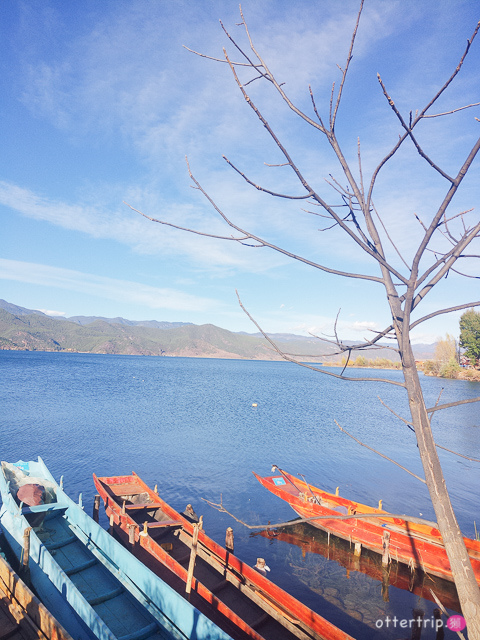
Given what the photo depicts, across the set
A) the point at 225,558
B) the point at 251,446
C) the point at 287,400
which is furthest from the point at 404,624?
the point at 287,400

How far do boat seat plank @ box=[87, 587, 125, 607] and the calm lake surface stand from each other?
5.97 m

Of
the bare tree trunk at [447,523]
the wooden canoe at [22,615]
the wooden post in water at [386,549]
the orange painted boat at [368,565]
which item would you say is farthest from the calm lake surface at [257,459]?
the bare tree trunk at [447,523]

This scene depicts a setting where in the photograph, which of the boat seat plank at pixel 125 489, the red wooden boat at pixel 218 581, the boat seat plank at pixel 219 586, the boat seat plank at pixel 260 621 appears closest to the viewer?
the red wooden boat at pixel 218 581

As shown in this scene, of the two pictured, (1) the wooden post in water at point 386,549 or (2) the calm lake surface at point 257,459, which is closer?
(2) the calm lake surface at point 257,459

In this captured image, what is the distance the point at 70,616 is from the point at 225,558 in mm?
4274

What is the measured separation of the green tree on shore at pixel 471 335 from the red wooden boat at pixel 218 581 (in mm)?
100829

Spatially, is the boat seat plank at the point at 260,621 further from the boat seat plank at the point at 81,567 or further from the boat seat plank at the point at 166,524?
the boat seat plank at the point at 81,567

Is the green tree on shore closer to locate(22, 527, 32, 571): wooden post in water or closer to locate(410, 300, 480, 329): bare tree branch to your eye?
locate(22, 527, 32, 571): wooden post in water

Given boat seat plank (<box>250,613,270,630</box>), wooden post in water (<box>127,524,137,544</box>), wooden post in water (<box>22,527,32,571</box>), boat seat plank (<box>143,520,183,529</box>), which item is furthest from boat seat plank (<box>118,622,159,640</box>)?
boat seat plank (<box>143,520,183,529</box>)

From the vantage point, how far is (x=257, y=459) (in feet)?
90.8

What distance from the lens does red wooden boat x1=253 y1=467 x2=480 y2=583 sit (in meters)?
13.6

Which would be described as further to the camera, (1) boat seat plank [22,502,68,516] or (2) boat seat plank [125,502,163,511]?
(2) boat seat plank [125,502,163,511]

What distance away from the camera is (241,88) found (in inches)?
85.8

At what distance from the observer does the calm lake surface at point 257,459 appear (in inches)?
533
